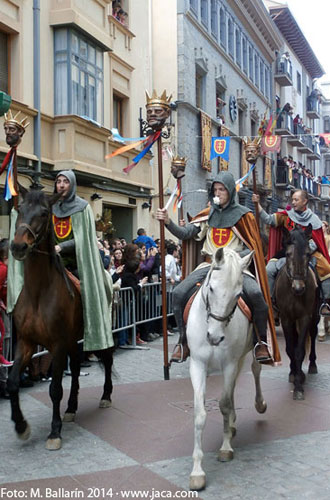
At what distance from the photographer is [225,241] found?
621 centimetres

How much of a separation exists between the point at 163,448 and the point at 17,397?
1.41 m

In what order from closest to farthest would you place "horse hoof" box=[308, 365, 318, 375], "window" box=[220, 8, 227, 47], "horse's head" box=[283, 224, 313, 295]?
"horse's head" box=[283, 224, 313, 295] < "horse hoof" box=[308, 365, 318, 375] < "window" box=[220, 8, 227, 47]

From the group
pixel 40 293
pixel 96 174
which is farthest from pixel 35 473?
pixel 96 174

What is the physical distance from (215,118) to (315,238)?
1960 cm

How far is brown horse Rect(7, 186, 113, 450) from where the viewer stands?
5.53 m

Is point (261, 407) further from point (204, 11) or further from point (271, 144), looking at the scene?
point (204, 11)

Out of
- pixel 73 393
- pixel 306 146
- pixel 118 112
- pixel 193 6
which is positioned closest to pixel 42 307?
pixel 73 393


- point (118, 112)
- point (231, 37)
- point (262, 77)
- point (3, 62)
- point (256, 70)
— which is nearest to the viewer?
point (3, 62)

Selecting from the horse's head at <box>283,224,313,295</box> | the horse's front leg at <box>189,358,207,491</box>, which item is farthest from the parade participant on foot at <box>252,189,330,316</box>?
the horse's front leg at <box>189,358,207,491</box>

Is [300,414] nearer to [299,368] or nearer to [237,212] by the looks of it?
[299,368]

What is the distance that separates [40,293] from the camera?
5.83 m

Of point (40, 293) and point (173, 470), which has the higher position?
point (40, 293)

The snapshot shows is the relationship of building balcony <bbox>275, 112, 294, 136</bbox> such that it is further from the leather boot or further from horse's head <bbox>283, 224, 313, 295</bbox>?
the leather boot

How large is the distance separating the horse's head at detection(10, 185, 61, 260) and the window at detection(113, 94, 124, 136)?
1430 cm
